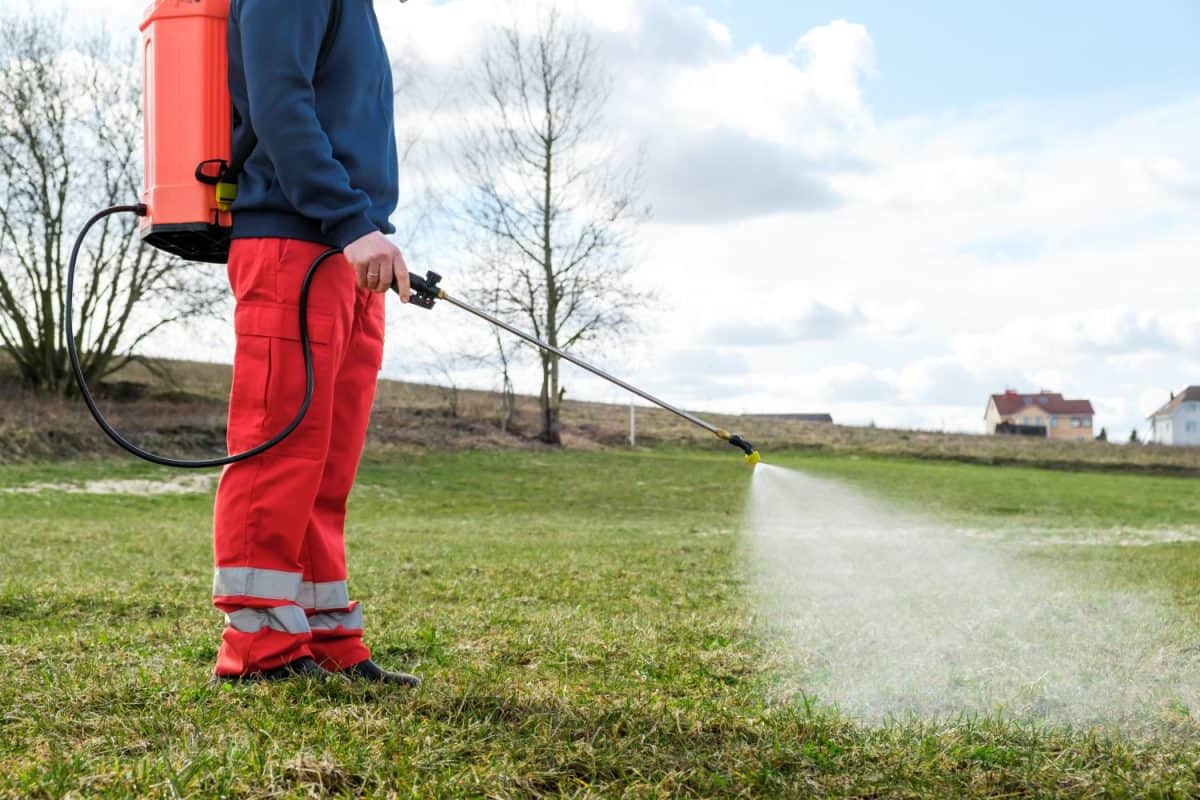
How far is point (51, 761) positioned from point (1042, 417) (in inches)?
3562

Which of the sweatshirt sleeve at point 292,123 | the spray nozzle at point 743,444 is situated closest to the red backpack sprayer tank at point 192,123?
the sweatshirt sleeve at point 292,123

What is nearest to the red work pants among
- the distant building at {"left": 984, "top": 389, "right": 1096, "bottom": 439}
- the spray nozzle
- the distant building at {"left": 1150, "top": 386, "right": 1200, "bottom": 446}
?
the spray nozzle

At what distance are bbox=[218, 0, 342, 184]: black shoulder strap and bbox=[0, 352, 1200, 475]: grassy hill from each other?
723 inches

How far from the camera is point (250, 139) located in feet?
10.2

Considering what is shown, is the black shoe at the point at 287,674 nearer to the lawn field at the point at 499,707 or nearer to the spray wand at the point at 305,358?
the lawn field at the point at 499,707

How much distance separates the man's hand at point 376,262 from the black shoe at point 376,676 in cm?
110

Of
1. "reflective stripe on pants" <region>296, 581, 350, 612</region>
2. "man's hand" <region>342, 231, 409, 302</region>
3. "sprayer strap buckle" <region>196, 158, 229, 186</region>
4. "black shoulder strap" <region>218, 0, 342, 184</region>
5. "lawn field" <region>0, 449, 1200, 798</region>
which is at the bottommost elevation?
"lawn field" <region>0, 449, 1200, 798</region>

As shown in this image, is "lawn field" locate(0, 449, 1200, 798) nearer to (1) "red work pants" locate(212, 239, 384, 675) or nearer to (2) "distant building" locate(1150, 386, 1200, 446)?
(1) "red work pants" locate(212, 239, 384, 675)

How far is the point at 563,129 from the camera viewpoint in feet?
97.8

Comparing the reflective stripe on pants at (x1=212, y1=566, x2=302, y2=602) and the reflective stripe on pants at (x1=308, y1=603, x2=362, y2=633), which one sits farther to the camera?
the reflective stripe on pants at (x1=308, y1=603, x2=362, y2=633)

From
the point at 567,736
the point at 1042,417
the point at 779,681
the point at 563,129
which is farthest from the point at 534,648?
the point at 1042,417

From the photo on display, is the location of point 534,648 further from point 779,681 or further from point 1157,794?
point 1157,794

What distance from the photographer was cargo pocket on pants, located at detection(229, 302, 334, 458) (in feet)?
9.70

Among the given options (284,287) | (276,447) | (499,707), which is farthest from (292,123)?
(499,707)
